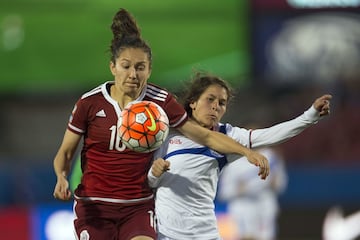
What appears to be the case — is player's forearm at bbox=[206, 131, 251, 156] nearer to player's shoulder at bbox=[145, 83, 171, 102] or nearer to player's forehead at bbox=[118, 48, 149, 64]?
player's shoulder at bbox=[145, 83, 171, 102]

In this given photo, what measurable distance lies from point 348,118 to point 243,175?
3944mm

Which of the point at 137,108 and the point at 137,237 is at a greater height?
the point at 137,108

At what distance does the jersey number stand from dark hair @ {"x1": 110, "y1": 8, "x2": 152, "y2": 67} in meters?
0.42

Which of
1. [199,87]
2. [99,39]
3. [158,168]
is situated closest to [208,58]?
[99,39]

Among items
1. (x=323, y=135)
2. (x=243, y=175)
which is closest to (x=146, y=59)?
(x=243, y=175)

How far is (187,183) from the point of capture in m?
7.04

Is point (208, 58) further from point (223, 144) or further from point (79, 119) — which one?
point (79, 119)

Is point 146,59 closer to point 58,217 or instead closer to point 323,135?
point 58,217

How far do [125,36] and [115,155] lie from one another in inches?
28.3

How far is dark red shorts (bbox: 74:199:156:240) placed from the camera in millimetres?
6789

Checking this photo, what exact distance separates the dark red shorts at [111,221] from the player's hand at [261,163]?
2.37 ft

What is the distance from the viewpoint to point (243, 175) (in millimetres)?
12289

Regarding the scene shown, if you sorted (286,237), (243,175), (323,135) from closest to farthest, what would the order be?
1. (243,175)
2. (286,237)
3. (323,135)

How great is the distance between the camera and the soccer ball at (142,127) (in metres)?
6.60
